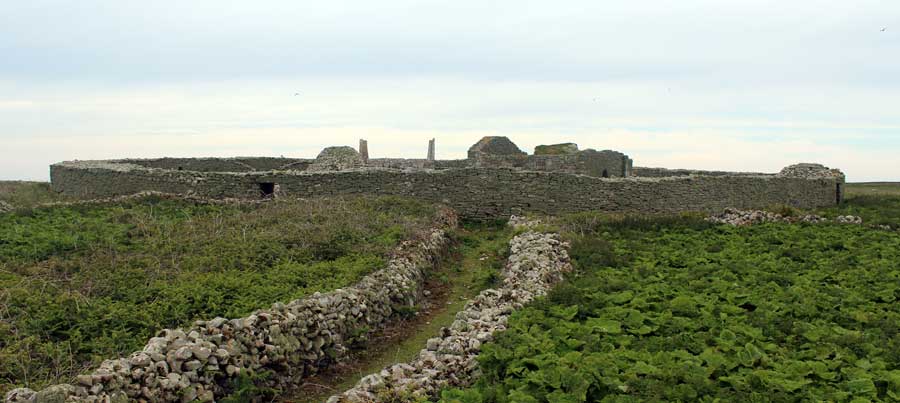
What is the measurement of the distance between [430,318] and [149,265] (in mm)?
4983

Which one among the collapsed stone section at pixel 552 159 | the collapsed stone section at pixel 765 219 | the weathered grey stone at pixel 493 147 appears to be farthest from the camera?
the weathered grey stone at pixel 493 147

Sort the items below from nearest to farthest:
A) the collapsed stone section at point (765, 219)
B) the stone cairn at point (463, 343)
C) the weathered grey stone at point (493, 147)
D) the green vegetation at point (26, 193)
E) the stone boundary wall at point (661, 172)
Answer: the stone cairn at point (463, 343) < the collapsed stone section at point (765, 219) < the green vegetation at point (26, 193) < the weathered grey stone at point (493, 147) < the stone boundary wall at point (661, 172)

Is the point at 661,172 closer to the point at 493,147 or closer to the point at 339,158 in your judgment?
the point at 493,147

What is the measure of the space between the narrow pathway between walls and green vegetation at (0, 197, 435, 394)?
1.24 meters

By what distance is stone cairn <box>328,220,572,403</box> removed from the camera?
22.9ft

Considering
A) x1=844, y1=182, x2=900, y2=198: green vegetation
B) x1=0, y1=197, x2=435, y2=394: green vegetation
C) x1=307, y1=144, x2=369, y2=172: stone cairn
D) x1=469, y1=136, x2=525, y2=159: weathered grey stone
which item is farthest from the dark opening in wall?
x1=844, y1=182, x2=900, y2=198: green vegetation

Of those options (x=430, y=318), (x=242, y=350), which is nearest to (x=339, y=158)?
(x=430, y=318)

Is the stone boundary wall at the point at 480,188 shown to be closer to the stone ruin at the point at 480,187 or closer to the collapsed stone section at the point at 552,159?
the stone ruin at the point at 480,187

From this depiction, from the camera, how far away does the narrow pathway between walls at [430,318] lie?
28.7 feet

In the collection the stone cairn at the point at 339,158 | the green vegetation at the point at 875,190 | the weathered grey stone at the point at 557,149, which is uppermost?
the weathered grey stone at the point at 557,149

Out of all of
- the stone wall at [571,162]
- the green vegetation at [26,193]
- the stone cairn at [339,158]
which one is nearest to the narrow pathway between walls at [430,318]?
the stone wall at [571,162]

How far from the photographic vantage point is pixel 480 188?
2127 cm

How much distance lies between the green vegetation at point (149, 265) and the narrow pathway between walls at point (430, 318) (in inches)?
48.9

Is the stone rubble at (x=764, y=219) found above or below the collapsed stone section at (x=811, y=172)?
below
